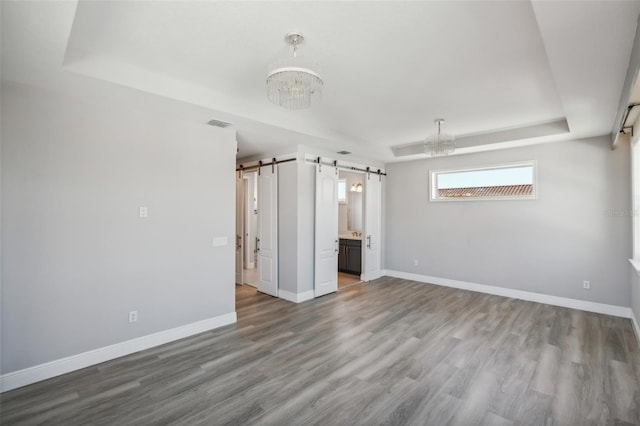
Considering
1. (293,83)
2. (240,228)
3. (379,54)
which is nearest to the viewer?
(293,83)

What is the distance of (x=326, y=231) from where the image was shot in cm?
550

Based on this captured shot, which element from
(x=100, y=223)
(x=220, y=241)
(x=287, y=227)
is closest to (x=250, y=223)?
(x=287, y=227)

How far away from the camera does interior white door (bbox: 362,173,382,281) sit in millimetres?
6453

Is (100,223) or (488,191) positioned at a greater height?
(488,191)

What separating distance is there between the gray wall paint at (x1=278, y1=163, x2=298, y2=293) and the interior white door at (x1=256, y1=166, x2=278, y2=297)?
0.24 feet

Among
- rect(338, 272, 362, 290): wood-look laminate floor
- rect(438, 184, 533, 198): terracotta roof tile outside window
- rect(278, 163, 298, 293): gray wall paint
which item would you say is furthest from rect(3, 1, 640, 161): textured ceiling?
rect(338, 272, 362, 290): wood-look laminate floor

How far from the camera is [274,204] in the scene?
5.36m

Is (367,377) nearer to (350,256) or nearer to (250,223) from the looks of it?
(350,256)

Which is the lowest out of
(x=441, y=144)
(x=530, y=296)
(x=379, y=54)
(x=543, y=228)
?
(x=530, y=296)

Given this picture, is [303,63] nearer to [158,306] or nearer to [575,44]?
[575,44]

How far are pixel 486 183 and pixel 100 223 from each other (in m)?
5.88

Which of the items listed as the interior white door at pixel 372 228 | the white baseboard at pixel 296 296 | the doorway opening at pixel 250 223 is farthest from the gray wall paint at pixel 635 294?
the doorway opening at pixel 250 223

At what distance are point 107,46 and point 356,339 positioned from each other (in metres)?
3.67

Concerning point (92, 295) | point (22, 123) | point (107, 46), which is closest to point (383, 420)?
point (92, 295)
